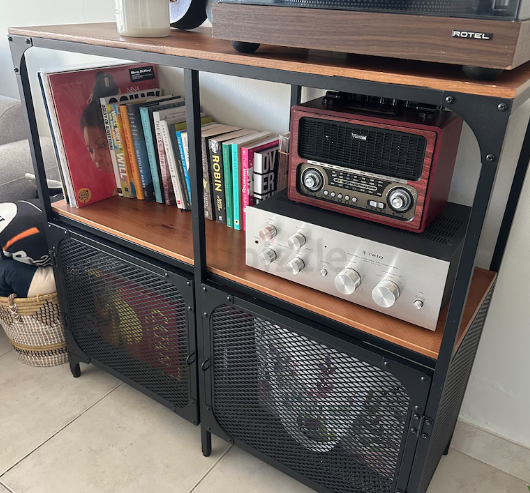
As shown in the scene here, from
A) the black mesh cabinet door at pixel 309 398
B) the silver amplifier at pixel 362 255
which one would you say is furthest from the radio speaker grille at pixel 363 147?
the black mesh cabinet door at pixel 309 398

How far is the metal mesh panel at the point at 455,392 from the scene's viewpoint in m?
1.07

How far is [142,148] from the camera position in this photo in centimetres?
140

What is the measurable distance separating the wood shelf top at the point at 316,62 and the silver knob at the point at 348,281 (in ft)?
1.20

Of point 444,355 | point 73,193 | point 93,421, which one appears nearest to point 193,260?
point 73,193

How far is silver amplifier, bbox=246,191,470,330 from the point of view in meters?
0.88

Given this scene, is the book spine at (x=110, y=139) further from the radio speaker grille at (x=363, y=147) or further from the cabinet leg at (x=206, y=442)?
the cabinet leg at (x=206, y=442)

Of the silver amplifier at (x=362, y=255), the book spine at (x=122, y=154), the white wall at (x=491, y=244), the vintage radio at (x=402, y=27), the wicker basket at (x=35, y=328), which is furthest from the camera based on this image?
the wicker basket at (x=35, y=328)

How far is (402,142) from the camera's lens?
889mm

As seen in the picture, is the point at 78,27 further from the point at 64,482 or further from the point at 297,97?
the point at 64,482

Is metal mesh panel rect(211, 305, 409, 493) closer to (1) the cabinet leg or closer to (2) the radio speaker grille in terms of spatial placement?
(1) the cabinet leg

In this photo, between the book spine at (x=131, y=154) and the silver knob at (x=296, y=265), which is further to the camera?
the book spine at (x=131, y=154)

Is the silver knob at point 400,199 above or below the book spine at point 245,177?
above

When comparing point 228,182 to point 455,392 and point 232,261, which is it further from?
point 455,392

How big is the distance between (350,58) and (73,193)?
91cm
